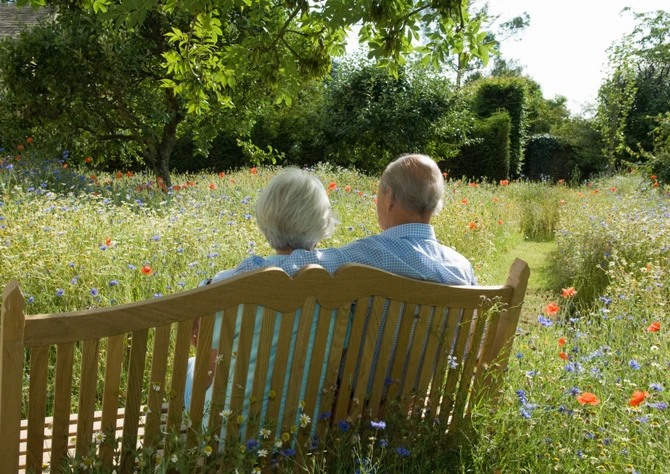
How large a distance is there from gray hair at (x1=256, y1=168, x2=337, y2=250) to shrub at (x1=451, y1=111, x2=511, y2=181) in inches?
558

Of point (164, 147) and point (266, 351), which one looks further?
point (164, 147)

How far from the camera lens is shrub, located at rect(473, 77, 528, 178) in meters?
17.3

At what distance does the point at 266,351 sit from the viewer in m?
1.64

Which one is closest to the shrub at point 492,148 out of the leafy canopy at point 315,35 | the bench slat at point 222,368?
the leafy canopy at point 315,35

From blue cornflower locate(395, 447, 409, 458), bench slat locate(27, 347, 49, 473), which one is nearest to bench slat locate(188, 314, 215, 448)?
bench slat locate(27, 347, 49, 473)

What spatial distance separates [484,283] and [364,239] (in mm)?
3212

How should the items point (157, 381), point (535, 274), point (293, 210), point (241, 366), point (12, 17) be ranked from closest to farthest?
point (157, 381), point (241, 366), point (293, 210), point (535, 274), point (12, 17)

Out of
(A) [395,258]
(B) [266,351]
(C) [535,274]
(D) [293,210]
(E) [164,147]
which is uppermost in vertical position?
(D) [293,210]

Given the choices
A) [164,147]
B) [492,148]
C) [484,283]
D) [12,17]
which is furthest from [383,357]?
[12,17]

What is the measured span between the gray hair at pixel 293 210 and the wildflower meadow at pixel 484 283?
1.98 ft

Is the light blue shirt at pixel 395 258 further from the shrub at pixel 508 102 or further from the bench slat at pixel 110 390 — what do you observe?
the shrub at pixel 508 102

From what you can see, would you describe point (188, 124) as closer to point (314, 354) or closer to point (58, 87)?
point (58, 87)

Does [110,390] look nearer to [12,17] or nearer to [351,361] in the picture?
[351,361]

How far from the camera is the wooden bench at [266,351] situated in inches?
53.2
